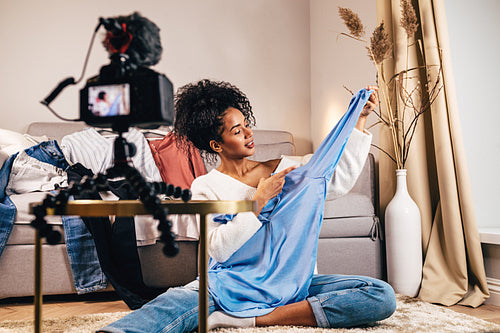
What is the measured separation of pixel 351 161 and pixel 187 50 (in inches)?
82.7

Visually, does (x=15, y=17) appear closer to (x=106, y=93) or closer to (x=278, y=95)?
(x=278, y=95)

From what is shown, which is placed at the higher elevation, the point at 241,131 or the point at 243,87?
the point at 243,87

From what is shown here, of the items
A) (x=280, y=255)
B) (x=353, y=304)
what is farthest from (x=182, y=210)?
(x=353, y=304)

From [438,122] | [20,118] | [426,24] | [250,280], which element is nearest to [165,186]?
[250,280]

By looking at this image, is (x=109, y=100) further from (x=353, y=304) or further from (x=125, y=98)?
(x=353, y=304)

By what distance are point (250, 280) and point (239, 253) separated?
97 millimetres

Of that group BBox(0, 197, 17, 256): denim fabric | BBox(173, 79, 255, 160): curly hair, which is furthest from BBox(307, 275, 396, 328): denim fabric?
BBox(0, 197, 17, 256): denim fabric

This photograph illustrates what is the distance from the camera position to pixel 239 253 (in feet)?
4.50

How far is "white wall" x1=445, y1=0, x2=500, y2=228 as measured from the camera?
2268 mm

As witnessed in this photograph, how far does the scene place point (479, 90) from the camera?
2.31m

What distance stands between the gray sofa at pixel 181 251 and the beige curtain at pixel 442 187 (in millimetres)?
246

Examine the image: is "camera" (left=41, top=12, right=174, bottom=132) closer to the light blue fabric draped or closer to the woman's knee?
the light blue fabric draped

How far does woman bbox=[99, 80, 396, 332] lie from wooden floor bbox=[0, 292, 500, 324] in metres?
0.60

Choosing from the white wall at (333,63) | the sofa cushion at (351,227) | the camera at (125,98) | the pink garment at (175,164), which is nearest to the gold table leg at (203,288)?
the camera at (125,98)
